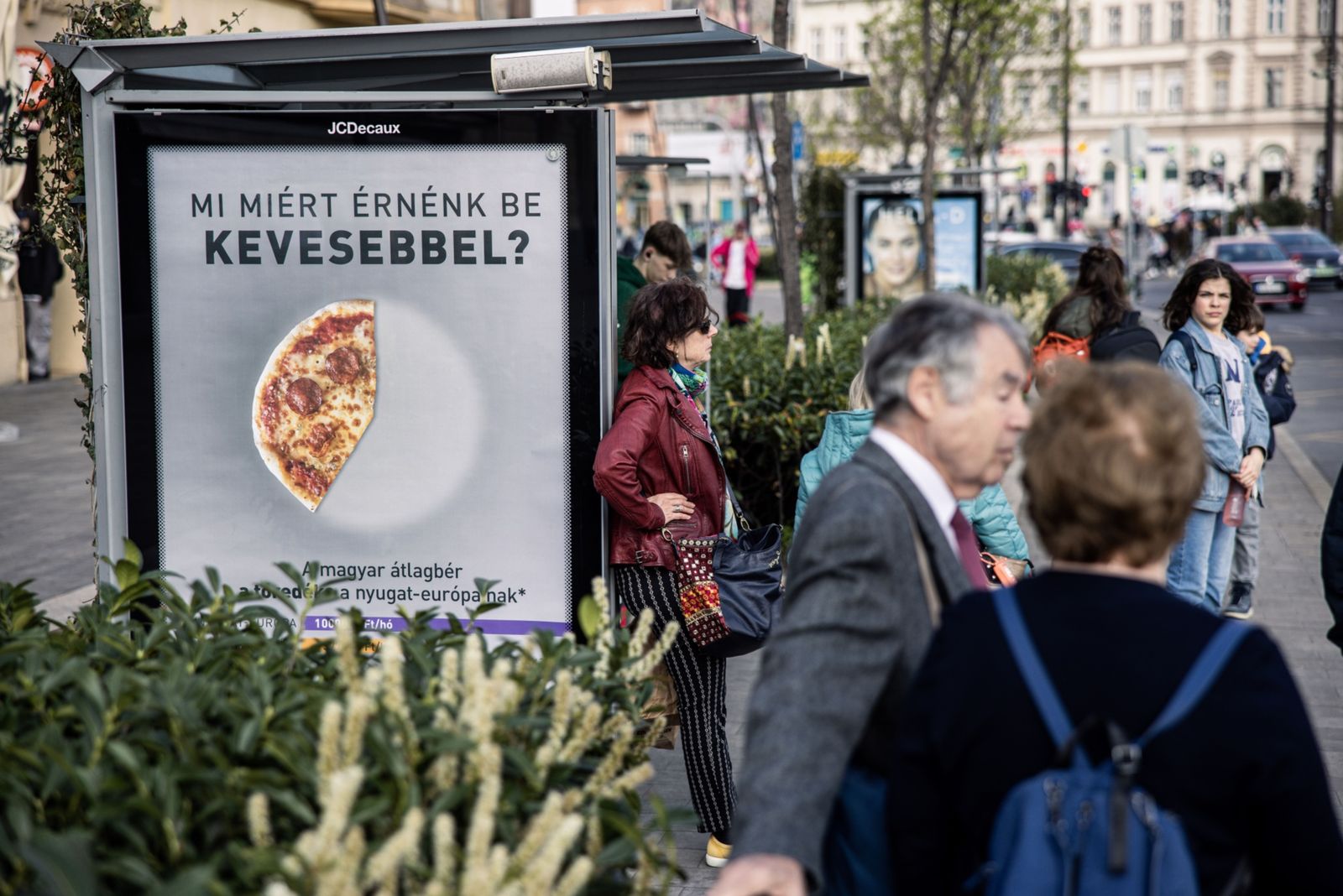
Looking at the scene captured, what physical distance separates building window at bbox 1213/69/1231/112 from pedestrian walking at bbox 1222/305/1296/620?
9934 cm

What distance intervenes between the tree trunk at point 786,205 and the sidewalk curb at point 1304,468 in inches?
129

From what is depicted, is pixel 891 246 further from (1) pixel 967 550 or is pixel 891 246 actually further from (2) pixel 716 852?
(1) pixel 967 550

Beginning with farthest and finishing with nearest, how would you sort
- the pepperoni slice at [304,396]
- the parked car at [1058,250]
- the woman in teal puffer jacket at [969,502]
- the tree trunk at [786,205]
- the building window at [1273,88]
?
the building window at [1273,88], the parked car at [1058,250], the tree trunk at [786,205], the woman in teal puffer jacket at [969,502], the pepperoni slice at [304,396]

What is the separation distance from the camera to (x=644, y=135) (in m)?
59.4

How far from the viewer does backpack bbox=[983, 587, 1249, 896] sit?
1937 millimetres

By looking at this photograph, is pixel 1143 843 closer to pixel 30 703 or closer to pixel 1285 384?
pixel 30 703

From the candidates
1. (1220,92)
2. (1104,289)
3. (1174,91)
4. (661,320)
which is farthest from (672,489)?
(1174,91)

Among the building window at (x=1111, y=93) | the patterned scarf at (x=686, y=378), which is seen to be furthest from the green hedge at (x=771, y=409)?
the building window at (x=1111, y=93)

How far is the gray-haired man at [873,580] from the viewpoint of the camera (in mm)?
2260

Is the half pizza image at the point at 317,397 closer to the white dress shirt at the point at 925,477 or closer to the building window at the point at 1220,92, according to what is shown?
the white dress shirt at the point at 925,477

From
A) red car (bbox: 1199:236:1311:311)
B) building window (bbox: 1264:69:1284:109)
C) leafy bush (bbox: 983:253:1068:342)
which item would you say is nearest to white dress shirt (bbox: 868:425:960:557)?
leafy bush (bbox: 983:253:1068:342)

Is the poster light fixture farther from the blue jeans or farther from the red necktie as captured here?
the blue jeans

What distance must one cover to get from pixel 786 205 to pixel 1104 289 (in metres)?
3.87

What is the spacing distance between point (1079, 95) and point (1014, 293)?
285ft
